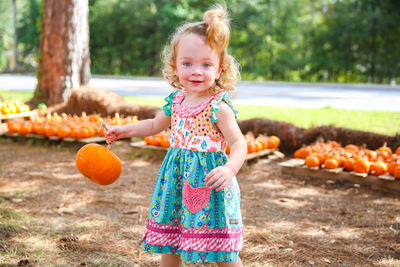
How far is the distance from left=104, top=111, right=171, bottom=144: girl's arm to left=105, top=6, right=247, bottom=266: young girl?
0.16 m

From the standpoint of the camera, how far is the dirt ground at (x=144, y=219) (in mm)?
3018

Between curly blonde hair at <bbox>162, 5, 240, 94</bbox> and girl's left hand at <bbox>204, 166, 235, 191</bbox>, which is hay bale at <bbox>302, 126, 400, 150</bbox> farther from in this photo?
girl's left hand at <bbox>204, 166, 235, 191</bbox>

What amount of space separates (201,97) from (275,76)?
70.4 feet

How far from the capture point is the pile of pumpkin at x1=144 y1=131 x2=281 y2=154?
566 cm

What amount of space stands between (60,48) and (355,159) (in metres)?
5.64

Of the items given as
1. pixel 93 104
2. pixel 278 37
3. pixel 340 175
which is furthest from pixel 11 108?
pixel 278 37

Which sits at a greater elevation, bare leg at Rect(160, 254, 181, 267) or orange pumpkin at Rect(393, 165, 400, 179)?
orange pumpkin at Rect(393, 165, 400, 179)

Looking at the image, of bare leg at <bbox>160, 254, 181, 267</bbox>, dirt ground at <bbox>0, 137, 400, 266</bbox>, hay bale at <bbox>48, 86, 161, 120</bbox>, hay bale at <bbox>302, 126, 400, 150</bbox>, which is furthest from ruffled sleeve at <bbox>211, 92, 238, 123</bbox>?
hay bale at <bbox>48, 86, 161, 120</bbox>

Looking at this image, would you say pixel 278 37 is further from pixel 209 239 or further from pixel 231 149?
pixel 209 239

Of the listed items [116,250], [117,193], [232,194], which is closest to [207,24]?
[232,194]

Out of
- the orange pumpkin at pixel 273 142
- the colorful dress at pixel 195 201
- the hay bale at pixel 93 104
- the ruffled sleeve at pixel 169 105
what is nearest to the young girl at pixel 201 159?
the colorful dress at pixel 195 201

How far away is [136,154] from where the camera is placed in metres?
6.27

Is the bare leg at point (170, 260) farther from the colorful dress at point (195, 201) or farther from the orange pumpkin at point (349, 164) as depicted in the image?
the orange pumpkin at point (349, 164)

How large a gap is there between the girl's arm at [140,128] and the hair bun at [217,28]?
562 mm
